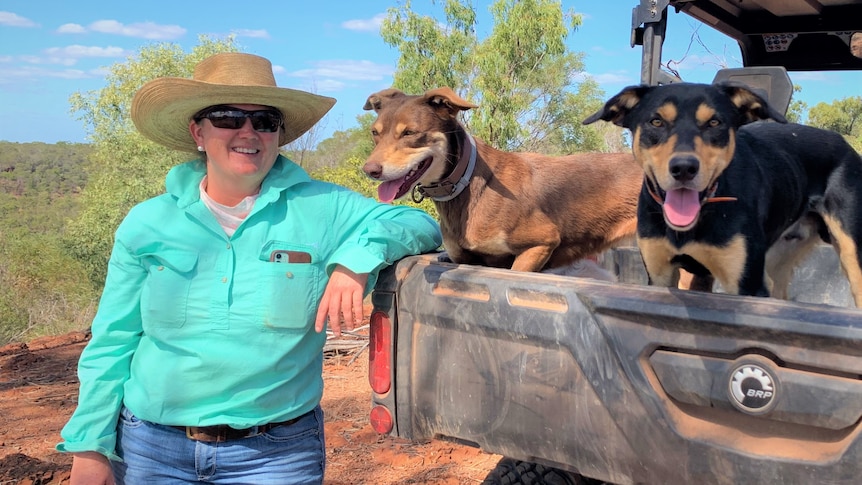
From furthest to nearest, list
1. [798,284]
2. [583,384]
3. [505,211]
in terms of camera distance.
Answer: [798,284]
[505,211]
[583,384]

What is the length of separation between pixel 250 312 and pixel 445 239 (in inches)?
61.6

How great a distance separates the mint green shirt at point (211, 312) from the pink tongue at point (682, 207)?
3.12 ft

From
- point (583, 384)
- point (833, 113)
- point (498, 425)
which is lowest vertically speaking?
point (498, 425)

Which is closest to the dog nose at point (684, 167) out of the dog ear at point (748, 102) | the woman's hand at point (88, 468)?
the dog ear at point (748, 102)

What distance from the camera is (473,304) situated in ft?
7.20

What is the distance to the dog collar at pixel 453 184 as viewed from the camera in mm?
3666

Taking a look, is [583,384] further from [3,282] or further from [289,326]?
[3,282]

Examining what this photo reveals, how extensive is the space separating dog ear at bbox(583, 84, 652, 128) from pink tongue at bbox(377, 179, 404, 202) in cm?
117

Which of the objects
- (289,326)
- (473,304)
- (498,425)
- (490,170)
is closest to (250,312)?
(289,326)

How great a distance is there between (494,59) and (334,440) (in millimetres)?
13309

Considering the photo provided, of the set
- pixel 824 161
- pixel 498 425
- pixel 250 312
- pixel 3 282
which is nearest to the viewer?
pixel 498 425

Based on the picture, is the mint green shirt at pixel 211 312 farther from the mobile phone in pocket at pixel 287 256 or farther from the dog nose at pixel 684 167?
the dog nose at pixel 684 167

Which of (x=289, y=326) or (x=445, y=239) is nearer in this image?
(x=289, y=326)

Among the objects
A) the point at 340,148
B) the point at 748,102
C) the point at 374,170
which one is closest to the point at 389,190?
the point at 374,170
